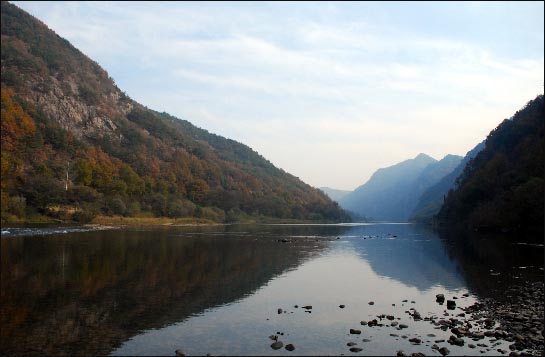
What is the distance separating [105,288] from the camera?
97.5ft

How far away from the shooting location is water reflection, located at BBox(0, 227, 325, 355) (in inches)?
773

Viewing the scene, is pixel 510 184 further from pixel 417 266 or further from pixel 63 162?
pixel 63 162

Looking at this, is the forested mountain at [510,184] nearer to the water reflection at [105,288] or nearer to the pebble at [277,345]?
the water reflection at [105,288]

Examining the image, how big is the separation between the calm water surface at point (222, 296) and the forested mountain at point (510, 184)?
109 feet

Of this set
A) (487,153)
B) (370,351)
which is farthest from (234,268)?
(487,153)

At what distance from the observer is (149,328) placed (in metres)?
20.9

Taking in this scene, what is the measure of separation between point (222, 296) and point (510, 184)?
3537 inches

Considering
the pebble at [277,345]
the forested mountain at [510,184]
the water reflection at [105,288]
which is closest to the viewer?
the pebble at [277,345]

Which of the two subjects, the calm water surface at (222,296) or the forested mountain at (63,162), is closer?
the calm water surface at (222,296)

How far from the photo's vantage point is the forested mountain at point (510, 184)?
8169cm

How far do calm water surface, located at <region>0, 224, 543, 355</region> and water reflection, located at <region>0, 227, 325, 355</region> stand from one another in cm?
7

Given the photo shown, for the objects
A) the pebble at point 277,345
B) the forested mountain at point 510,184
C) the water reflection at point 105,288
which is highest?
the forested mountain at point 510,184

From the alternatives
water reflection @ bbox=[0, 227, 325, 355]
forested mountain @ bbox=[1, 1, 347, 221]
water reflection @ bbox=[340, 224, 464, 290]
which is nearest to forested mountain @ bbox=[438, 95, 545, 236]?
water reflection @ bbox=[340, 224, 464, 290]

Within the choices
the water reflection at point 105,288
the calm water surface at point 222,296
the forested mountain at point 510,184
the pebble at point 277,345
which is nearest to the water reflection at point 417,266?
the calm water surface at point 222,296
